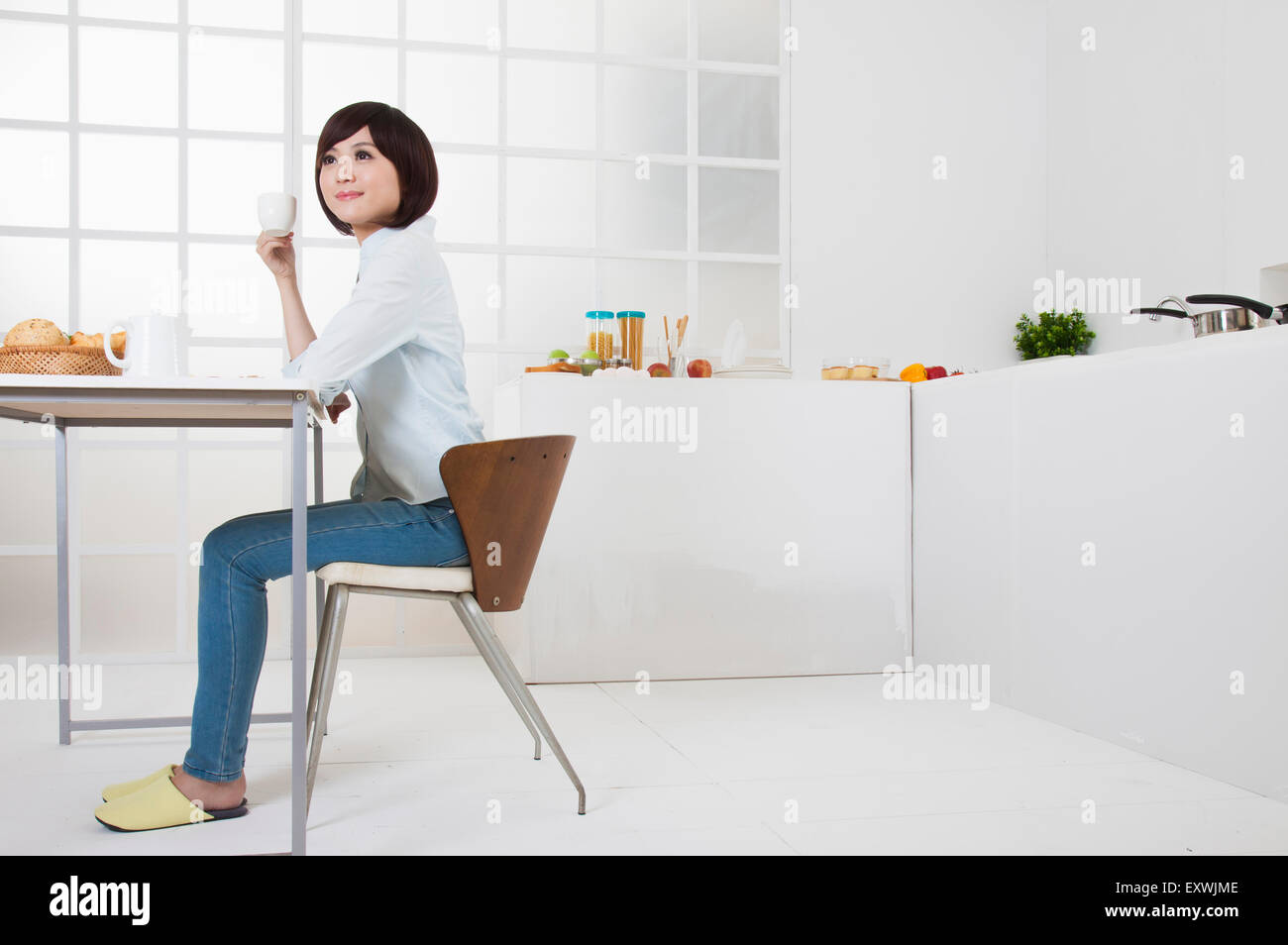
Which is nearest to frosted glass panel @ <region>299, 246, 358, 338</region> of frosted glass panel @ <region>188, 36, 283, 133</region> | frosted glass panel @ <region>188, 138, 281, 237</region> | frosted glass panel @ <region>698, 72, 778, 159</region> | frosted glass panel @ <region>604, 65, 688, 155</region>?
frosted glass panel @ <region>188, 138, 281, 237</region>

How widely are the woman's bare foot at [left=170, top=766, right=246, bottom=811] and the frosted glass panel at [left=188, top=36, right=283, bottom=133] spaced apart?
257 centimetres

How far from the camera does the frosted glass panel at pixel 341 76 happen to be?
369 centimetres

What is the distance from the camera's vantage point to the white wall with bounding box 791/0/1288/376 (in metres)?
3.84

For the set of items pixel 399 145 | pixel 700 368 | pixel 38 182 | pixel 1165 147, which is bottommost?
pixel 700 368

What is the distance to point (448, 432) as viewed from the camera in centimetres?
183

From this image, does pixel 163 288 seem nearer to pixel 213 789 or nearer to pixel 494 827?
pixel 213 789

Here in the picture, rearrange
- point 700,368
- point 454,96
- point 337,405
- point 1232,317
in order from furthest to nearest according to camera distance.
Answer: point 454,96, point 700,368, point 1232,317, point 337,405

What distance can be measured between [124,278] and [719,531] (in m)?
2.10

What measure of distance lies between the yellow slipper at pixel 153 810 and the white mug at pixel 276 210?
91cm

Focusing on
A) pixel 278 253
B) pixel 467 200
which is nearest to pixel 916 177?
pixel 467 200

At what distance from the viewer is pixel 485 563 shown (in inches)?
70.6

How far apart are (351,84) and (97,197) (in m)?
0.90

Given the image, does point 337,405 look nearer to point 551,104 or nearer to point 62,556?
point 62,556
